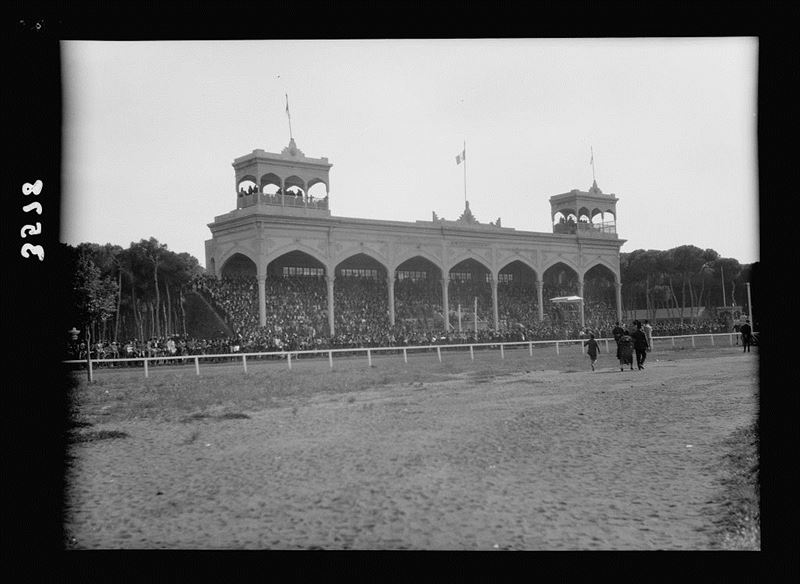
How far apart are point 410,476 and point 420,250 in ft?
20.3

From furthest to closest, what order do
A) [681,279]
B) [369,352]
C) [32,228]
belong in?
[369,352] → [681,279] → [32,228]

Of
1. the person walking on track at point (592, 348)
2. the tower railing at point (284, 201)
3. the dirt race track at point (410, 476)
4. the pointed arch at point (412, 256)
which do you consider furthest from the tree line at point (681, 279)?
the tower railing at point (284, 201)

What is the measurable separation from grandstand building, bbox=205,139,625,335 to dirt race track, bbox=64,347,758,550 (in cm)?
246

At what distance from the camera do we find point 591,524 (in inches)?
207

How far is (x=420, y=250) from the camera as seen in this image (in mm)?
11500

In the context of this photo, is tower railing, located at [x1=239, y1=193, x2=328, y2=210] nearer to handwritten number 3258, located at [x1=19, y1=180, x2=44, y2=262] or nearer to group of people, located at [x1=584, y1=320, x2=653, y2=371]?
handwritten number 3258, located at [x1=19, y1=180, x2=44, y2=262]

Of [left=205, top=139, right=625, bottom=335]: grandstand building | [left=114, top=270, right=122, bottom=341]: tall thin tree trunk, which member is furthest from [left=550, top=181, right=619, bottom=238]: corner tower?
[left=114, top=270, right=122, bottom=341]: tall thin tree trunk

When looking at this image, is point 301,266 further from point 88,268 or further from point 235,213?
point 88,268

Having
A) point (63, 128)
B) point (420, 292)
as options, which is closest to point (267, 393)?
point (63, 128)

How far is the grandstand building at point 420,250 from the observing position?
8312mm

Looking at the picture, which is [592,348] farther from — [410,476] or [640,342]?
[410,476]

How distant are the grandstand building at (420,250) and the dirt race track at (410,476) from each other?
8.06 feet

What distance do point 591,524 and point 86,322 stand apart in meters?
5.40

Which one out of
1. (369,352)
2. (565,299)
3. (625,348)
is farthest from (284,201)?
(625,348)
